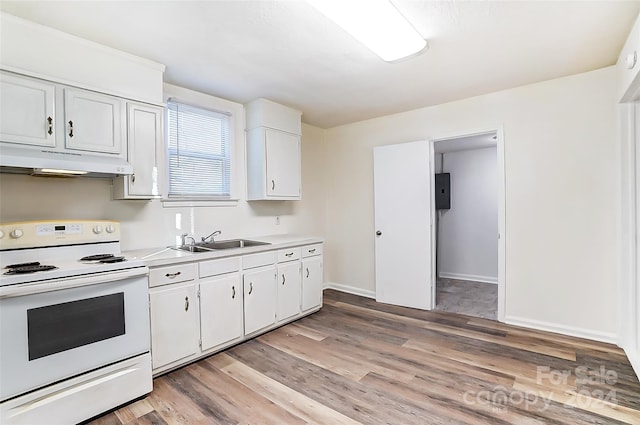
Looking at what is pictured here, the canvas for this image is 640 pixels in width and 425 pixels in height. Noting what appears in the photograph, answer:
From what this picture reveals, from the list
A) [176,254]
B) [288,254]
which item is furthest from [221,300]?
[288,254]

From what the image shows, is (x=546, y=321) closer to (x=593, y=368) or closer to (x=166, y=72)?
(x=593, y=368)

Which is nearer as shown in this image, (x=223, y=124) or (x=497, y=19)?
(x=497, y=19)

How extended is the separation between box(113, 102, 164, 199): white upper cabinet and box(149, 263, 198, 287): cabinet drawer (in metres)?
0.66

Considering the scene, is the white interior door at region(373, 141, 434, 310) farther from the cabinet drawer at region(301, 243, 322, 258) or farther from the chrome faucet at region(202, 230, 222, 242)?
the chrome faucet at region(202, 230, 222, 242)

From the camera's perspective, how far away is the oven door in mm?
1672

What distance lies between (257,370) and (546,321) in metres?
2.89

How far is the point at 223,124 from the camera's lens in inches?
141

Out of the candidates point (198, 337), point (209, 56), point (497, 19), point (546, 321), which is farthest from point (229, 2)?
point (546, 321)

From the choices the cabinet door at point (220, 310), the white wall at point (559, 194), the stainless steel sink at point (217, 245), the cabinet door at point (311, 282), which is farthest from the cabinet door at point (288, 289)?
the white wall at point (559, 194)

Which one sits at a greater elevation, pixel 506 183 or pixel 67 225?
pixel 506 183

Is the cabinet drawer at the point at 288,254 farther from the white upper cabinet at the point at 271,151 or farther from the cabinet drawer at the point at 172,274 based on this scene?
the cabinet drawer at the point at 172,274

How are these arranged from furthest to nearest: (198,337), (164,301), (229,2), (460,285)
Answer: (460,285), (198,337), (164,301), (229,2)

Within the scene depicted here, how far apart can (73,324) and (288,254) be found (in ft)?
6.44

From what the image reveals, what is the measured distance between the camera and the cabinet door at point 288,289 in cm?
336
